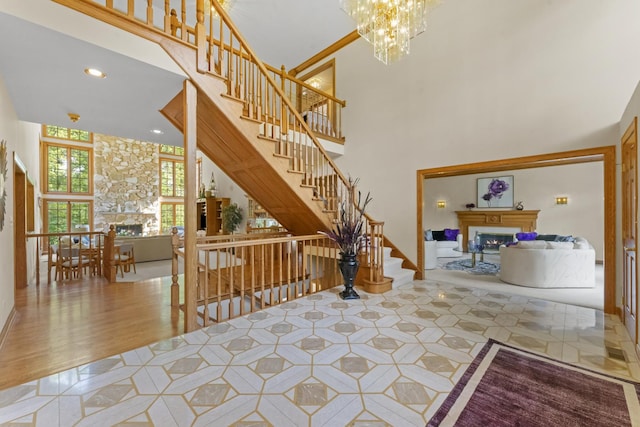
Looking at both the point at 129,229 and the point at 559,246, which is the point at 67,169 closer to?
the point at 129,229

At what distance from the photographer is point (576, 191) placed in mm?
7238

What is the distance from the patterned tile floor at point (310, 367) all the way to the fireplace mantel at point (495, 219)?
17.5 ft

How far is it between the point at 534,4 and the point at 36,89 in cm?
631

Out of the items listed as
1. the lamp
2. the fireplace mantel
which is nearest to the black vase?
the fireplace mantel

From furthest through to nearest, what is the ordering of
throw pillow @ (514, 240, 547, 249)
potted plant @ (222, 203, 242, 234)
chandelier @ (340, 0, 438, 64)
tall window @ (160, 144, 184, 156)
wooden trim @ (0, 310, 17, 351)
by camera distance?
tall window @ (160, 144, 184, 156)
potted plant @ (222, 203, 242, 234)
throw pillow @ (514, 240, 547, 249)
chandelier @ (340, 0, 438, 64)
wooden trim @ (0, 310, 17, 351)

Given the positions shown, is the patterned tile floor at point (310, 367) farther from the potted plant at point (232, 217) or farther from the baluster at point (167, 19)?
the potted plant at point (232, 217)

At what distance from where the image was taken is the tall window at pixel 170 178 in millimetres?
11555

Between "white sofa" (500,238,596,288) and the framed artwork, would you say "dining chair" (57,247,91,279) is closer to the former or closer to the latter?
"white sofa" (500,238,596,288)

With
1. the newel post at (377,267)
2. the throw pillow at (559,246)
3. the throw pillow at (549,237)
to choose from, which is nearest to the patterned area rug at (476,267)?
the throw pillow at (559,246)

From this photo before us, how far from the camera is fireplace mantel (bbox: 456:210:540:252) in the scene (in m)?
7.79

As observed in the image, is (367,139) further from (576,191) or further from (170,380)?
(576,191)

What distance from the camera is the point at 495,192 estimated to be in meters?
8.41

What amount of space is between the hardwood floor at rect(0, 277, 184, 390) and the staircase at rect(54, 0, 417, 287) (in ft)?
6.99

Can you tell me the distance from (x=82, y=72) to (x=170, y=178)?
10119mm
